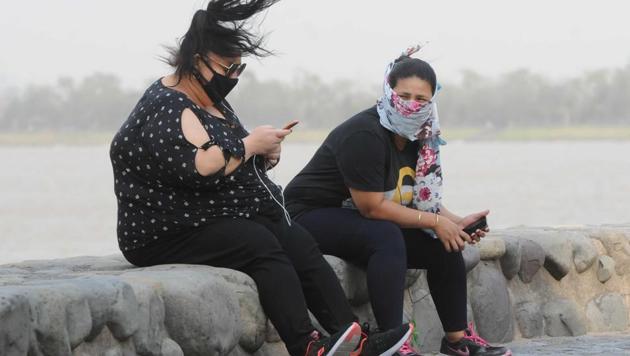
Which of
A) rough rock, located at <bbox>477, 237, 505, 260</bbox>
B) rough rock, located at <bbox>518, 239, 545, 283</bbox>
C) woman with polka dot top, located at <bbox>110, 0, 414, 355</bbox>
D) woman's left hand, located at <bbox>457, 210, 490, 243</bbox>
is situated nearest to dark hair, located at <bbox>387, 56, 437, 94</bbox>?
woman's left hand, located at <bbox>457, 210, 490, 243</bbox>

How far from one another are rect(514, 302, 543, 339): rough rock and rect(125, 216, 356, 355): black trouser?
1630 millimetres

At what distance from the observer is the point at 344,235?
15.6 feet

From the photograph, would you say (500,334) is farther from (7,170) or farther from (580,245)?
(7,170)

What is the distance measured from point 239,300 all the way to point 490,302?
1.66 metres

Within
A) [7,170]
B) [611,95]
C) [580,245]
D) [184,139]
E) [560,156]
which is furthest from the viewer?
[611,95]

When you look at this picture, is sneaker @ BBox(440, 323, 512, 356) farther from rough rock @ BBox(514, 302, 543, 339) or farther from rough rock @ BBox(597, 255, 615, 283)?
rough rock @ BBox(597, 255, 615, 283)

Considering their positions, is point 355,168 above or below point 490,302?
above

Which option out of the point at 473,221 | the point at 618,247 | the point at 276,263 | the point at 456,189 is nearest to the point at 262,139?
the point at 276,263

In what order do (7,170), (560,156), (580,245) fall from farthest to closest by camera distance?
A: (560,156) → (7,170) → (580,245)

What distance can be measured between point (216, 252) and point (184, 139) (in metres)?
0.37

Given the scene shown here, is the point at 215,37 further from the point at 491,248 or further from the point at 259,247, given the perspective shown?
the point at 491,248

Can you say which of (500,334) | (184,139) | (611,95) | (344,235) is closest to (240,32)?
(184,139)

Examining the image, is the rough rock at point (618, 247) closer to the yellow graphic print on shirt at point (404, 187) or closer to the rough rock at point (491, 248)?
the rough rock at point (491, 248)

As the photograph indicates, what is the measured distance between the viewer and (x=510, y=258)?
5.75m
